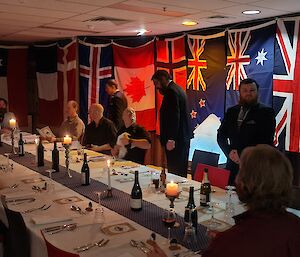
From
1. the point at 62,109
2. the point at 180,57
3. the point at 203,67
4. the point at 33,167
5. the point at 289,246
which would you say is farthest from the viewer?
the point at 62,109

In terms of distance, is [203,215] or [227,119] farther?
[227,119]

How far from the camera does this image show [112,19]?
470 centimetres

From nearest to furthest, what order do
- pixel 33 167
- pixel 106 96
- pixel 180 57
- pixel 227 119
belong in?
pixel 33 167 < pixel 227 119 < pixel 180 57 < pixel 106 96

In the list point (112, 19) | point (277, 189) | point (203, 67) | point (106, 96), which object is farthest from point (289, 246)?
point (106, 96)

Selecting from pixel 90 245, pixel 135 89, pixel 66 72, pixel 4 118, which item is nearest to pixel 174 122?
pixel 135 89

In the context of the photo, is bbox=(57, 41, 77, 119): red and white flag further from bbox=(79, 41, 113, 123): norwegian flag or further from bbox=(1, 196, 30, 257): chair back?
bbox=(1, 196, 30, 257): chair back

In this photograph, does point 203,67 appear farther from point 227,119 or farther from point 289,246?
point 289,246

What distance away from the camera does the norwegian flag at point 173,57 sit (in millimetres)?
5949

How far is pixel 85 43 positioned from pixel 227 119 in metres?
3.82

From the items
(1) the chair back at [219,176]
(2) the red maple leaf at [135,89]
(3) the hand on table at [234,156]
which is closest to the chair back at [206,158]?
(3) the hand on table at [234,156]

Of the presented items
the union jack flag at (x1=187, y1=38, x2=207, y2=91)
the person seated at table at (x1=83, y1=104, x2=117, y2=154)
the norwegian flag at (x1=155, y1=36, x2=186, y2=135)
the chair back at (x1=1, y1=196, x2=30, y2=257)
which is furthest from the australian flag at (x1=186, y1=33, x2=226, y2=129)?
the chair back at (x1=1, y1=196, x2=30, y2=257)

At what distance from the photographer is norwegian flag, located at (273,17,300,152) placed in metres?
4.30

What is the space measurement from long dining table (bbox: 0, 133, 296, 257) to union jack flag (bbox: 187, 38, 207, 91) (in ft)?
7.82

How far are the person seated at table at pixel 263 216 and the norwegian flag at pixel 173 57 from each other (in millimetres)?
4613
